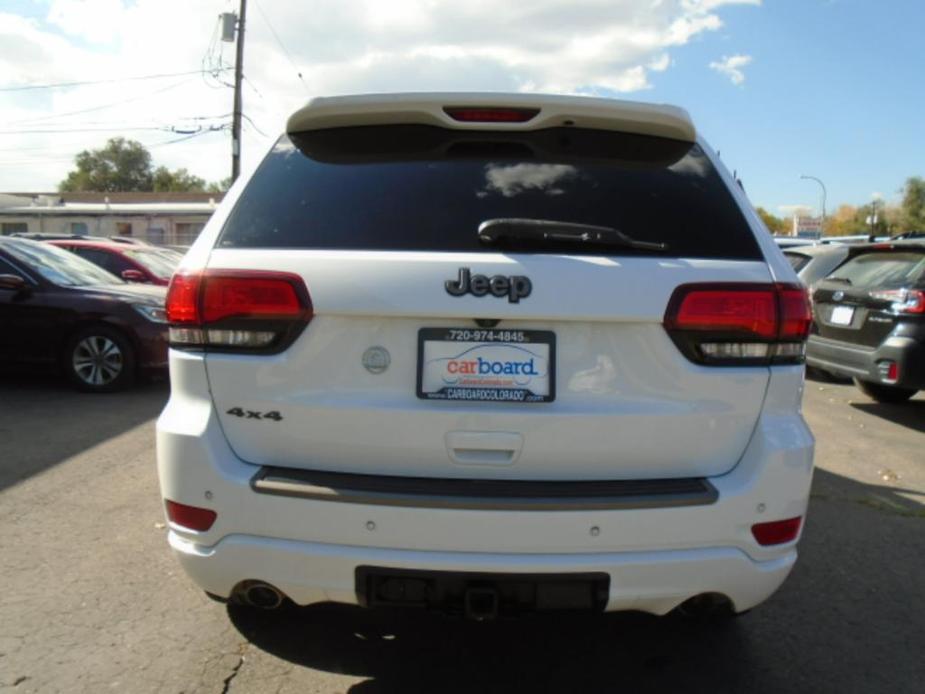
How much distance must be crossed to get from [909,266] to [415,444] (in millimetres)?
6703

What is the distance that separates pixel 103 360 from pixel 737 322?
711 cm

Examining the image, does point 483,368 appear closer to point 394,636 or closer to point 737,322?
point 737,322

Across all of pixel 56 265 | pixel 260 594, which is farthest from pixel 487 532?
pixel 56 265

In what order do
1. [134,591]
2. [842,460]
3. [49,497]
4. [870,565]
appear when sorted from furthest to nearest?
[842,460], [49,497], [870,565], [134,591]

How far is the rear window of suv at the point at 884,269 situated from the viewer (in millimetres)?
7059

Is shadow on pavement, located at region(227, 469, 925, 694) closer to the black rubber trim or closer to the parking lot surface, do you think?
the parking lot surface

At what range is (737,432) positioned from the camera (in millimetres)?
2318

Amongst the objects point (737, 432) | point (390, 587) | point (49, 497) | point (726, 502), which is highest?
point (737, 432)

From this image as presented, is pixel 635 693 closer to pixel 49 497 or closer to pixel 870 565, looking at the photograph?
pixel 870 565

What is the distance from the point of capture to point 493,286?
2221 mm

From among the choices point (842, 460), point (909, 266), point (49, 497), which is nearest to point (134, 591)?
point (49, 497)

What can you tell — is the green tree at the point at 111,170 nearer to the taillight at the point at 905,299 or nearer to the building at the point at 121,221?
the building at the point at 121,221

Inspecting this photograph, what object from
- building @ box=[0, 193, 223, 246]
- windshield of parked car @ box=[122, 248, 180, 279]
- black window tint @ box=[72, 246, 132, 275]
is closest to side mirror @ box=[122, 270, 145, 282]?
windshield of parked car @ box=[122, 248, 180, 279]

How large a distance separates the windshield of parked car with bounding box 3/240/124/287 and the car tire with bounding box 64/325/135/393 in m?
0.72
